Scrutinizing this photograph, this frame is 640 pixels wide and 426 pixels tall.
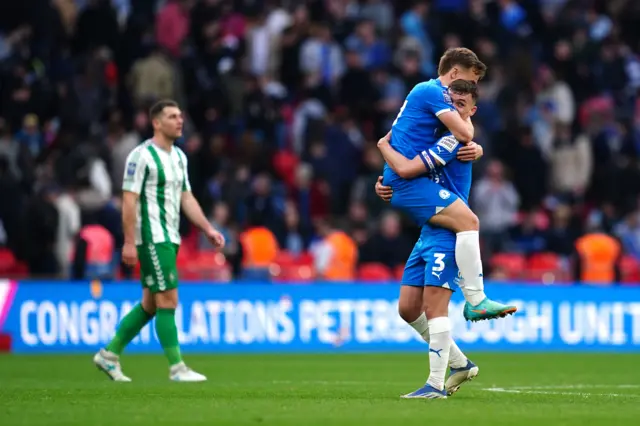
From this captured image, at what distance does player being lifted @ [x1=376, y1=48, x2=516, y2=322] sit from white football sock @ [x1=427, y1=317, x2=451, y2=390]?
0.20m

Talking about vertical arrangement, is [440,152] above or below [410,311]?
above

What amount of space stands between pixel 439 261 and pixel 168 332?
3.32 m

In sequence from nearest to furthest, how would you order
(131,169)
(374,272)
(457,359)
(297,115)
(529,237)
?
1. (457,359)
2. (131,169)
3. (374,272)
4. (529,237)
5. (297,115)

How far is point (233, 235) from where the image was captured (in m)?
20.6

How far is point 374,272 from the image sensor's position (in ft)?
69.4

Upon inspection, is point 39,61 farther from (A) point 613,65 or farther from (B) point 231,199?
(A) point 613,65

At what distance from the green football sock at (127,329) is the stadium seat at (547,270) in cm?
1060

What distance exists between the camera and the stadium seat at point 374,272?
21.1m

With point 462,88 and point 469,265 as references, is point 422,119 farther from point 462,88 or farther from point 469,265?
point 469,265

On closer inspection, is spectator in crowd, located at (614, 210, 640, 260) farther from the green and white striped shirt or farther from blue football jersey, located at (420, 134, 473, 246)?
blue football jersey, located at (420, 134, 473, 246)

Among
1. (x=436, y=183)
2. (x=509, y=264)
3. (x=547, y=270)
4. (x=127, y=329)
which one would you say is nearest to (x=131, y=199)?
(x=127, y=329)

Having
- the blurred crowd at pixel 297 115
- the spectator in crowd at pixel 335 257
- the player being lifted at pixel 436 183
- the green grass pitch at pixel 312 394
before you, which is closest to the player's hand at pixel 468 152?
the player being lifted at pixel 436 183

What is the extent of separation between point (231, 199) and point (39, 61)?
13.6 ft

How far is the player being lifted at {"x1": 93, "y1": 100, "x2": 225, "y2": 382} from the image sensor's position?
471 inches
